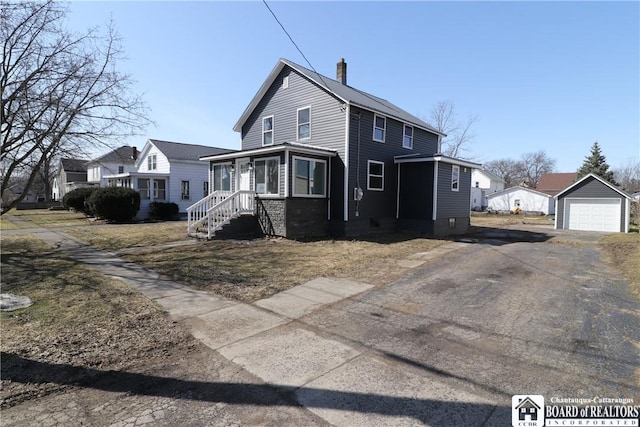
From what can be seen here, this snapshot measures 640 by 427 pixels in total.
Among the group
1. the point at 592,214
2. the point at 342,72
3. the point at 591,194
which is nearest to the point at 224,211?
the point at 342,72

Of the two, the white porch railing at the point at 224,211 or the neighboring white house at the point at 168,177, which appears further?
the neighboring white house at the point at 168,177

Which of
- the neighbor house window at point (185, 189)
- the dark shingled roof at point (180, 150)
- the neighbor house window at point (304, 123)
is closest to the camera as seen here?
the neighbor house window at point (304, 123)

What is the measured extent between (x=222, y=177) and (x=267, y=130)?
3.49 metres

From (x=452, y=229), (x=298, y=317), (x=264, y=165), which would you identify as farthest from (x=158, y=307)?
(x=452, y=229)

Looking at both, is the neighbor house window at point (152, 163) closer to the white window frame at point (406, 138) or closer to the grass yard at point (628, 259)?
the white window frame at point (406, 138)

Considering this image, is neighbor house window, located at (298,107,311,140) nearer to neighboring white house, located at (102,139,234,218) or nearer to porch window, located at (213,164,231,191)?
porch window, located at (213,164,231,191)

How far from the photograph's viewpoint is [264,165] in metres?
14.6

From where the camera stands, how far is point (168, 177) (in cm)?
2600

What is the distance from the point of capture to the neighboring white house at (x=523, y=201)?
43.3 meters

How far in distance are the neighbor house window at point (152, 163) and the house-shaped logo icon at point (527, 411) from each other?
97.7ft

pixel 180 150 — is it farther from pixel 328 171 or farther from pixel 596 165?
pixel 596 165

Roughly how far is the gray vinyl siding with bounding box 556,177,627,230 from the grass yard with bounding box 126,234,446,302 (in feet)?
53.5

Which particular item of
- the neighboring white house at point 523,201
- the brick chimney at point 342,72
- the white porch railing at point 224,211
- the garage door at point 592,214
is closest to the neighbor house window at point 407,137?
A: the brick chimney at point 342,72

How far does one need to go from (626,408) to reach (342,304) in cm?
373
